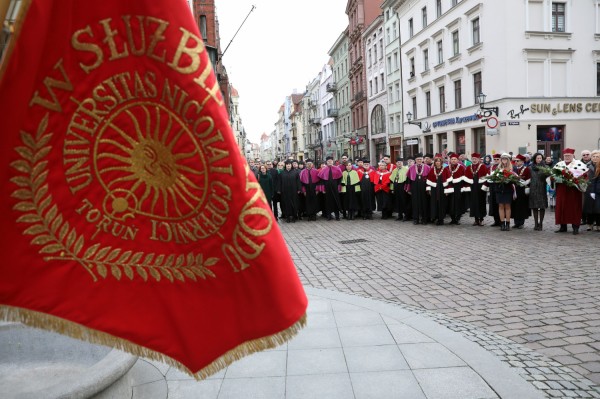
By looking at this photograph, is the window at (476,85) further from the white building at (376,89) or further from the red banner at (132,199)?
the red banner at (132,199)

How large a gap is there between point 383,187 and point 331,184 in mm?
1721

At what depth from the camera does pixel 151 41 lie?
5.39 ft

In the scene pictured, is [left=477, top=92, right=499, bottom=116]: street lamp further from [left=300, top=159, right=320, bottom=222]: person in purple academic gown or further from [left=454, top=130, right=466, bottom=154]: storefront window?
[left=300, top=159, right=320, bottom=222]: person in purple academic gown

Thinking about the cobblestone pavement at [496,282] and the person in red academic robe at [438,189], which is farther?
the person in red academic robe at [438,189]

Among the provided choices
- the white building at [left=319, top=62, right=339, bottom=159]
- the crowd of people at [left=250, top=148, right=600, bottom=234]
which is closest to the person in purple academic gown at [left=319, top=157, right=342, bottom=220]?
the crowd of people at [left=250, top=148, right=600, bottom=234]

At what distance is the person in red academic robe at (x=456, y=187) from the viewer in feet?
45.6

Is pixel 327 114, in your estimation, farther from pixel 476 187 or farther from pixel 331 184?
pixel 476 187

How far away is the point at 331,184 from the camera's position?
16.4 m

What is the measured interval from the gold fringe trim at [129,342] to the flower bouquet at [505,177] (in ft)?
37.9

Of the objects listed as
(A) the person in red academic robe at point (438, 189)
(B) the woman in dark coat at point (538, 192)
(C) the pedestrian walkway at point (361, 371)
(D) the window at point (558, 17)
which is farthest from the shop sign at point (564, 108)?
(C) the pedestrian walkway at point (361, 371)

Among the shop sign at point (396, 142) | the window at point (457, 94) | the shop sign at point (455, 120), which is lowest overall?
the shop sign at point (396, 142)

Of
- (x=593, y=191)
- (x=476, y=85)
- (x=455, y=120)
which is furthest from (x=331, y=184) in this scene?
(x=455, y=120)

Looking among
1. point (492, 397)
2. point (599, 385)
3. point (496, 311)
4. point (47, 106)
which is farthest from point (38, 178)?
point (496, 311)

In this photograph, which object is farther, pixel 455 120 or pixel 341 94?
pixel 341 94
